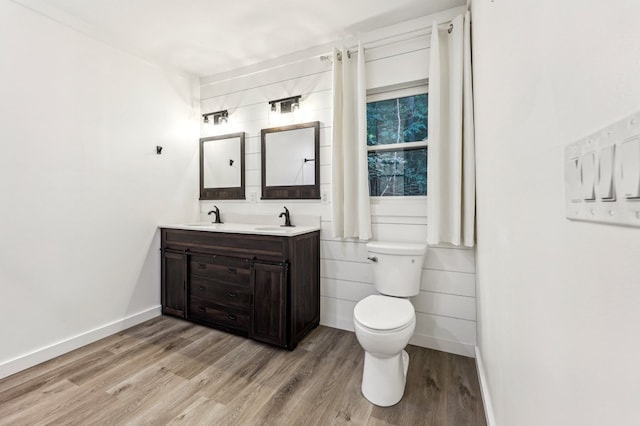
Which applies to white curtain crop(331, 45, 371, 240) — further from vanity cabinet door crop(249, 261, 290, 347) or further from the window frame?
vanity cabinet door crop(249, 261, 290, 347)

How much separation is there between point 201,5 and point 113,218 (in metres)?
1.93

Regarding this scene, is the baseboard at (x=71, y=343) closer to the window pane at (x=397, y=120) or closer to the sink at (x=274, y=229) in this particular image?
the sink at (x=274, y=229)

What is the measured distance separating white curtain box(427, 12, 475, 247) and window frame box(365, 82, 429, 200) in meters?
0.19

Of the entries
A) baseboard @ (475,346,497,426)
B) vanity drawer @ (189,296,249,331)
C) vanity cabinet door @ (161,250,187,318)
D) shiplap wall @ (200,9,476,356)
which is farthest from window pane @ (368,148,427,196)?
vanity cabinet door @ (161,250,187,318)

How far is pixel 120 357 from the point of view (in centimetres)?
212

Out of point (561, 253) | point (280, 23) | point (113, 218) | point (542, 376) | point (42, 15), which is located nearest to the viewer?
point (561, 253)

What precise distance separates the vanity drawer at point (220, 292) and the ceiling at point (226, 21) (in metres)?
2.22

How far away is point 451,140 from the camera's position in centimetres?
203

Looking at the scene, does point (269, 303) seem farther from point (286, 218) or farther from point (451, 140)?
point (451, 140)

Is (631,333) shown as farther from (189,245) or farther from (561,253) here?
(189,245)

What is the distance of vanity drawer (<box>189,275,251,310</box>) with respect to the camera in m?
2.38

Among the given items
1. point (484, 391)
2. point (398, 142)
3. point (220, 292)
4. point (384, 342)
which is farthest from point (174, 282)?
point (484, 391)

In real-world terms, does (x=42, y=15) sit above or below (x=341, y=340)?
above

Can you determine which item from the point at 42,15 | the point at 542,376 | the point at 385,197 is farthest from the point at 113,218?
the point at 542,376
